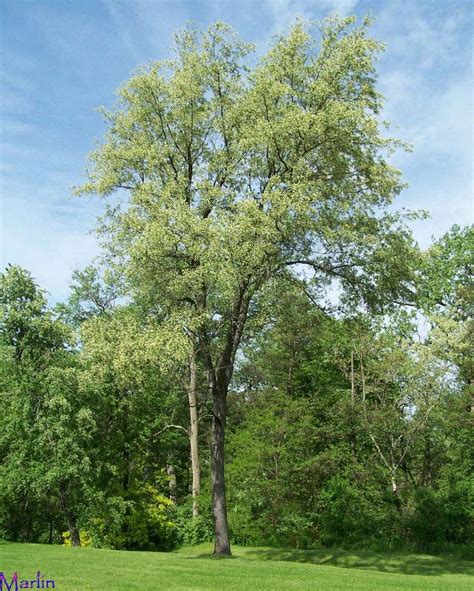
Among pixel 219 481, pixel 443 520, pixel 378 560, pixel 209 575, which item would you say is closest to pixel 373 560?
pixel 378 560

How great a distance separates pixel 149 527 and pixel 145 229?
19415 millimetres

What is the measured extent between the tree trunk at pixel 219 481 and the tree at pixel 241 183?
0.13ft

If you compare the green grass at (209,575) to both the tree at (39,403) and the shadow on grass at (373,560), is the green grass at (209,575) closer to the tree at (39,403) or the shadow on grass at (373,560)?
the shadow on grass at (373,560)

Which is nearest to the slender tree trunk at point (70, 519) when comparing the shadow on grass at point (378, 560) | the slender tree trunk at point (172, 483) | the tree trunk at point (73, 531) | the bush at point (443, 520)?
the tree trunk at point (73, 531)

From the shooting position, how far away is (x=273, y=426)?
102 feet

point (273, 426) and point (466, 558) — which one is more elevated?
point (273, 426)

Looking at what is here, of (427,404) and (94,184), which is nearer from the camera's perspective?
(94,184)

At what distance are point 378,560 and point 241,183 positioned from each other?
15.2 metres

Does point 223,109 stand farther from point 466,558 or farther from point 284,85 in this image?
point 466,558

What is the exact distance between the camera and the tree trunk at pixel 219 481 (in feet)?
67.7

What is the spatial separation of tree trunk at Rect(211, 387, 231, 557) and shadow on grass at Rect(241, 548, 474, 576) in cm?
355

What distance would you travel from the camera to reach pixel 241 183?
2175 centimetres

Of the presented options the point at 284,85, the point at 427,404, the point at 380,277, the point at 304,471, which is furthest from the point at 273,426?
the point at 284,85

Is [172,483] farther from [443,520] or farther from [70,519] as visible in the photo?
[443,520]
